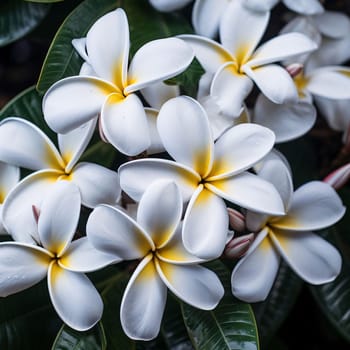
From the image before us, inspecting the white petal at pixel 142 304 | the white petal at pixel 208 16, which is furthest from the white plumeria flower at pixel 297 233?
the white petal at pixel 208 16

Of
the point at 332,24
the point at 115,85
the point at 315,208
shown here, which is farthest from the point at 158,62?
the point at 332,24

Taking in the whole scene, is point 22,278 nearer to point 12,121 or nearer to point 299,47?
point 12,121

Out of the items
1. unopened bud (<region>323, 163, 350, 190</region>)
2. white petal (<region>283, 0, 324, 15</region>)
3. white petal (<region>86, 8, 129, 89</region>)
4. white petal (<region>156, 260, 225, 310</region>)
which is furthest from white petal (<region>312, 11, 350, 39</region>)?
white petal (<region>156, 260, 225, 310</region>)

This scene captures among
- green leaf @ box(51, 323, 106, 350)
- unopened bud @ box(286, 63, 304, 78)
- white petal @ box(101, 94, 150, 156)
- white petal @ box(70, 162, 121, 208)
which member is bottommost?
green leaf @ box(51, 323, 106, 350)

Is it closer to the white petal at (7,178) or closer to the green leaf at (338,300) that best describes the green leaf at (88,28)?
the white petal at (7,178)

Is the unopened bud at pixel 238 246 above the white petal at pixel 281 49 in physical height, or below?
below

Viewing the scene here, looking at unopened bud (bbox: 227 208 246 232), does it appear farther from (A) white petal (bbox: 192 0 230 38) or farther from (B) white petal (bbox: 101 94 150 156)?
(A) white petal (bbox: 192 0 230 38)
